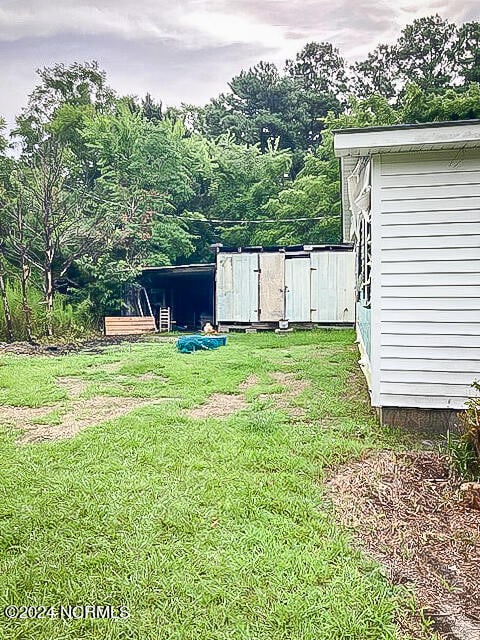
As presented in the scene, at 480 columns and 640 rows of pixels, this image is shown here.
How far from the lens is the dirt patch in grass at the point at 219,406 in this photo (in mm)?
4676

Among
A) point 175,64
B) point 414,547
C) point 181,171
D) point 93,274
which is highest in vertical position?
point 175,64

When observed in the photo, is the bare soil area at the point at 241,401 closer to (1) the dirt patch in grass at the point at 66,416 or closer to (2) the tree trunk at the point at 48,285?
(1) the dirt patch in grass at the point at 66,416

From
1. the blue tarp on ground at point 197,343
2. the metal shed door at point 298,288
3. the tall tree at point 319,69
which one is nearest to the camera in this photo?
the blue tarp on ground at point 197,343

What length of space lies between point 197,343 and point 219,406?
4.44m

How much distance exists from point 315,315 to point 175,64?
7.75 meters

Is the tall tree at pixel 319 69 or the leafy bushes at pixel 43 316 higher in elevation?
the tall tree at pixel 319 69

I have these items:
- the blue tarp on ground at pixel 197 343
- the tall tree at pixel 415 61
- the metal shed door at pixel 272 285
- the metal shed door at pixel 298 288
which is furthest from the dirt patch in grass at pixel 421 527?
A: the tall tree at pixel 415 61

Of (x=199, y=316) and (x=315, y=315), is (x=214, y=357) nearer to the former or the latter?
(x=315, y=315)

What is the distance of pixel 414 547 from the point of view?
2336 millimetres

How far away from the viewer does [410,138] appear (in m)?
3.81

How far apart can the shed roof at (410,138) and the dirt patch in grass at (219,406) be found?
2534 millimetres

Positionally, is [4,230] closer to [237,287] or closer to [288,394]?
[237,287]

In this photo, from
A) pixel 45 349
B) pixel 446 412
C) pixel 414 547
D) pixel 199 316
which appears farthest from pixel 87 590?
pixel 199 316

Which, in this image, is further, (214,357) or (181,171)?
(181,171)
